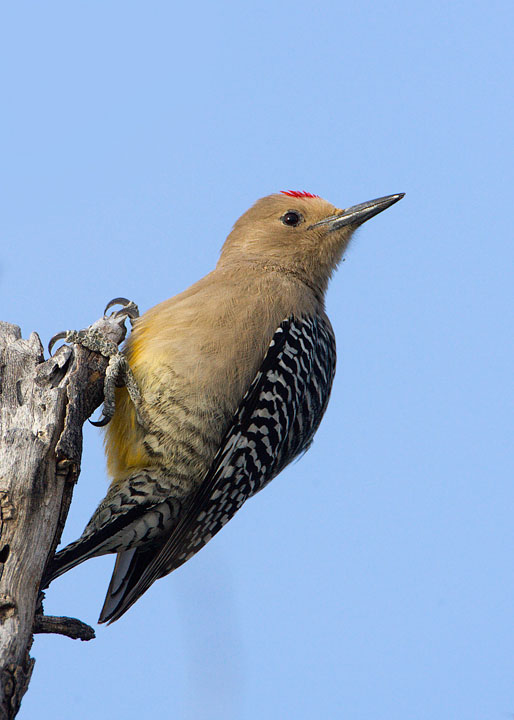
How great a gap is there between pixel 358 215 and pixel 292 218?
608 mm

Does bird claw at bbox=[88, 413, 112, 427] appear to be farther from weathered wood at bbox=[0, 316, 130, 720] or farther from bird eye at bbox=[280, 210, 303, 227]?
bird eye at bbox=[280, 210, 303, 227]

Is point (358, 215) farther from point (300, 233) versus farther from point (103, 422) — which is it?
point (103, 422)

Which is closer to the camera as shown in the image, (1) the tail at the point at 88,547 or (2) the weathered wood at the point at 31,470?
(2) the weathered wood at the point at 31,470

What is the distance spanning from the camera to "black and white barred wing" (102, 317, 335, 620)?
574 cm

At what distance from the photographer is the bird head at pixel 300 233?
24.0 ft

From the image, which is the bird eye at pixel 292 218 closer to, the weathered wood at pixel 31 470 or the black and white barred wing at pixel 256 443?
the black and white barred wing at pixel 256 443

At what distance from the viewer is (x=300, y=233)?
7.49 m

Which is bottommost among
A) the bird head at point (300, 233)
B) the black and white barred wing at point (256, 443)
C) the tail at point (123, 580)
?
the tail at point (123, 580)

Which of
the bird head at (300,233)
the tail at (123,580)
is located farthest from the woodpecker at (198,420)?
the bird head at (300,233)

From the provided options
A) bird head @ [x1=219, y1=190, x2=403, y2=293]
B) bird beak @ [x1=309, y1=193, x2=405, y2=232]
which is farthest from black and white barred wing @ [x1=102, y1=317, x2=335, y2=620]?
bird beak @ [x1=309, y1=193, x2=405, y2=232]

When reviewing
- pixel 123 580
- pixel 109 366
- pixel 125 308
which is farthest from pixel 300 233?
pixel 123 580

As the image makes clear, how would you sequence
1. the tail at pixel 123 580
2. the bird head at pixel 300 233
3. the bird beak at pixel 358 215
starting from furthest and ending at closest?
1. the bird beak at pixel 358 215
2. the bird head at pixel 300 233
3. the tail at pixel 123 580

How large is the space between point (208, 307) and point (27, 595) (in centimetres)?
261

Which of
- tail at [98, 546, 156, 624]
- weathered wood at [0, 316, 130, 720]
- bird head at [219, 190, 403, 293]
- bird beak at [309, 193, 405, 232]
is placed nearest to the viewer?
weathered wood at [0, 316, 130, 720]
